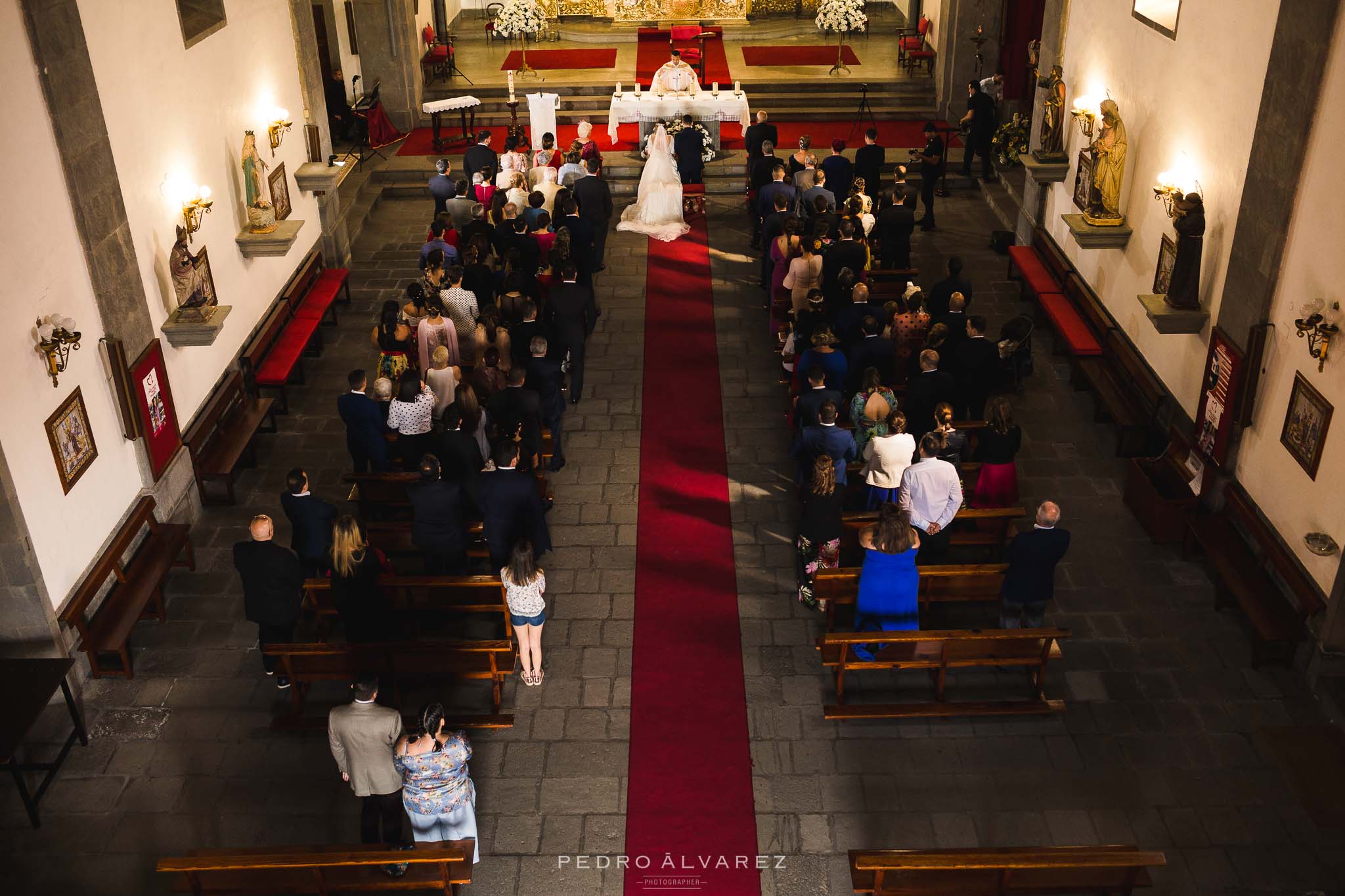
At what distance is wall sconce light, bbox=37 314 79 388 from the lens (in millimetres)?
8109

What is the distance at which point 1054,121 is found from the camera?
542 inches

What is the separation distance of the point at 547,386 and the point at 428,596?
8.26ft

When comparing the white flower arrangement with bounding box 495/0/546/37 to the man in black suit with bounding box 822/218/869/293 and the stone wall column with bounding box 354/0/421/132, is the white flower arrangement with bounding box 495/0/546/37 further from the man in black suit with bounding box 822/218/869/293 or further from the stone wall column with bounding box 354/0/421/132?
the man in black suit with bounding box 822/218/869/293

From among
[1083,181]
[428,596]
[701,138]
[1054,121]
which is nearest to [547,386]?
[428,596]

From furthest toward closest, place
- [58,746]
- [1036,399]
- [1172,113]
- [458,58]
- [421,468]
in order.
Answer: [458,58], [1036,399], [1172,113], [421,468], [58,746]

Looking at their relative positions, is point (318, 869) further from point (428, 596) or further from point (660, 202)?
point (660, 202)

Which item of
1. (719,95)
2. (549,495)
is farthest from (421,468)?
(719,95)

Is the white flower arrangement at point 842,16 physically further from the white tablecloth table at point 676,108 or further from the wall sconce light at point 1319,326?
the wall sconce light at point 1319,326

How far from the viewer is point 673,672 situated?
29.1ft

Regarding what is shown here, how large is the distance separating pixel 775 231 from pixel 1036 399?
12.1 feet

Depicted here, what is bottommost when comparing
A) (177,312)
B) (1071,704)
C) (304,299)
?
(1071,704)

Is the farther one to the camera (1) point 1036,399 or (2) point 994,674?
(1) point 1036,399

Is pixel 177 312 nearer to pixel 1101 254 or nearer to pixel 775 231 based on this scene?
pixel 775 231

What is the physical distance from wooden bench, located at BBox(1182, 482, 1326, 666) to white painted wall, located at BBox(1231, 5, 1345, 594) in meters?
0.11
